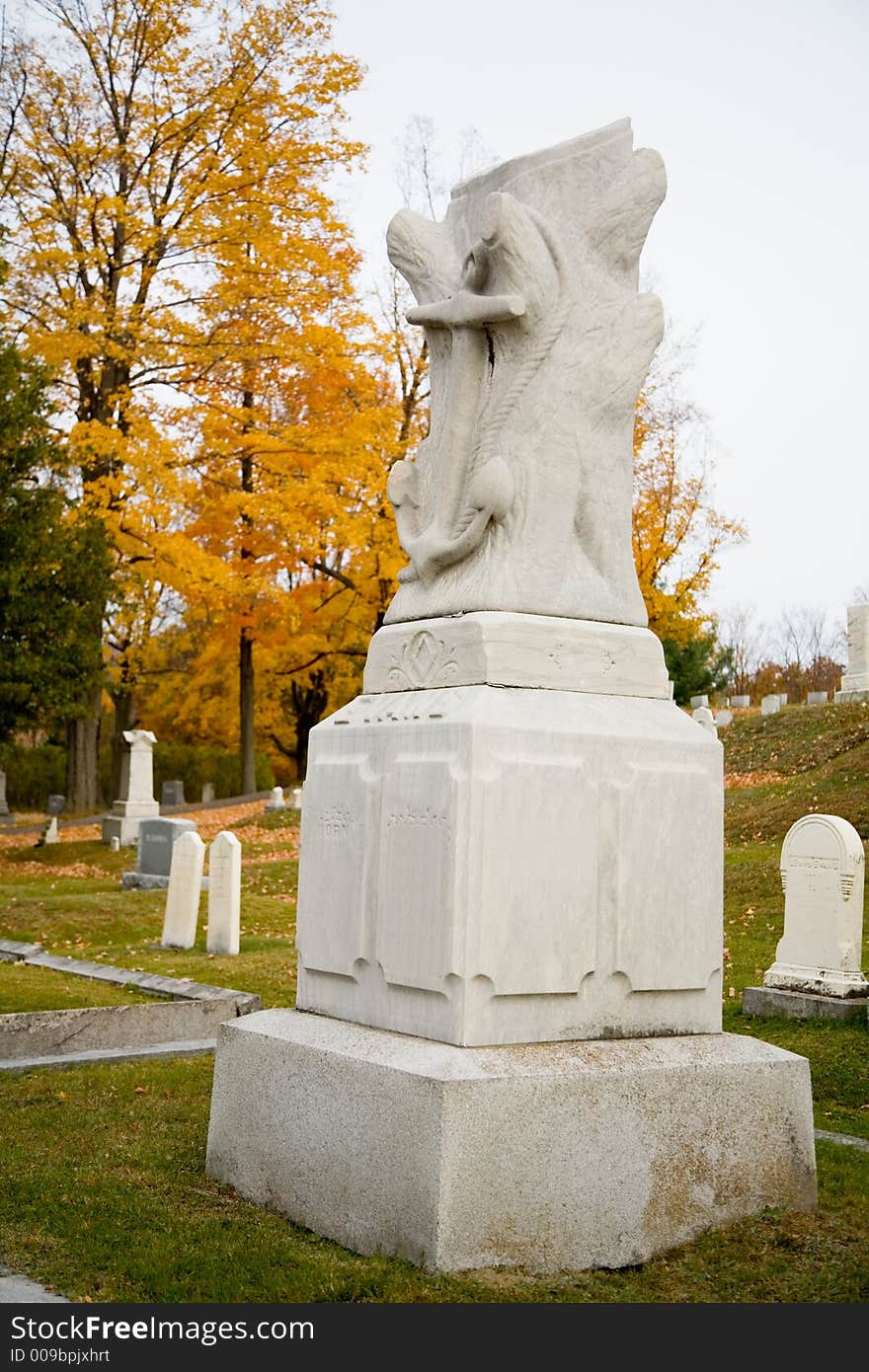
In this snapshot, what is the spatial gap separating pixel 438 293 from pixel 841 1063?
4887 millimetres

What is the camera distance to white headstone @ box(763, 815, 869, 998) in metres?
9.03

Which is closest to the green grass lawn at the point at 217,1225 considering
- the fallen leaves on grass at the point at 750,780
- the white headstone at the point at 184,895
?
the white headstone at the point at 184,895

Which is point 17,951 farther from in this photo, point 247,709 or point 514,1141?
point 247,709

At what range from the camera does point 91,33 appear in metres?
22.8

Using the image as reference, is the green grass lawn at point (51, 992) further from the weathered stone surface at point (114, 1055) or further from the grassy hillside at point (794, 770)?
the grassy hillside at point (794, 770)

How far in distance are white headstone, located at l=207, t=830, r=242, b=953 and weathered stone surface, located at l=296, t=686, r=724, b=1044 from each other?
7.20 metres

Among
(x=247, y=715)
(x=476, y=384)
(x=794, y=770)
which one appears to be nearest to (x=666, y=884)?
(x=476, y=384)

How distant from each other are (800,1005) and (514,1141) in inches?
211

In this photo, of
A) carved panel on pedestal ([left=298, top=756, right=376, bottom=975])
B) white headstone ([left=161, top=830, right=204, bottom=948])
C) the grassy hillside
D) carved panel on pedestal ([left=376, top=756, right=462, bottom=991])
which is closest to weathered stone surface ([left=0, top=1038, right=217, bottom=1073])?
carved panel on pedestal ([left=298, top=756, right=376, bottom=975])

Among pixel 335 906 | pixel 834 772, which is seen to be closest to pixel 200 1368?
pixel 335 906

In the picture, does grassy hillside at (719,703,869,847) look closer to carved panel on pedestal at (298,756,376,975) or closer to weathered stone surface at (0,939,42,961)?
weathered stone surface at (0,939,42,961)

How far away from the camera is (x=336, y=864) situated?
4.91m

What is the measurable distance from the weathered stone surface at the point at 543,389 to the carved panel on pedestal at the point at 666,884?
0.69m

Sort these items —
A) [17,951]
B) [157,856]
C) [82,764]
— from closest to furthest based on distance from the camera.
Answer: [17,951] < [157,856] < [82,764]
